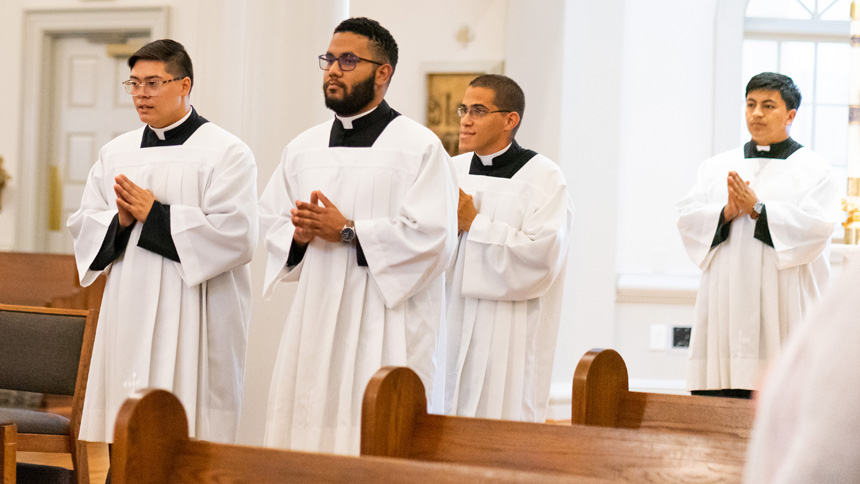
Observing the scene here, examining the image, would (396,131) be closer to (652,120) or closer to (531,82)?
(531,82)

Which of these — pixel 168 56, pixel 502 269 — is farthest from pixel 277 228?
pixel 502 269

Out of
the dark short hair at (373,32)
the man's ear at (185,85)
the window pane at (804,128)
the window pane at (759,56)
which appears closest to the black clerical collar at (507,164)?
the dark short hair at (373,32)

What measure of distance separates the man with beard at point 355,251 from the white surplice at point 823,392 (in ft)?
9.05

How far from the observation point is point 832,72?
8.50 metres

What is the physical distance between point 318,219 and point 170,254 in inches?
30.0

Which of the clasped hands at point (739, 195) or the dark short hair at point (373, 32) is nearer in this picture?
the dark short hair at point (373, 32)

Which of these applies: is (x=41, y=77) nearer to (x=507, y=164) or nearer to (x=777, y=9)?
(x=507, y=164)

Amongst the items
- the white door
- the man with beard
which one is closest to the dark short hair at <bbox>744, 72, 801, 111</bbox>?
the man with beard

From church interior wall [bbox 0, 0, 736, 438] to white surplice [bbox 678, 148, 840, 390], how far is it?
7.41 feet

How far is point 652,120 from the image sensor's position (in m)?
8.31

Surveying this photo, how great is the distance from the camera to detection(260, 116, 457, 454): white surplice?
3443 millimetres

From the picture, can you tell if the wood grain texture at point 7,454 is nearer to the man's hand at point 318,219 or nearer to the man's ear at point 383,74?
the man's hand at point 318,219

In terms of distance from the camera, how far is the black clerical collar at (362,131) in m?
3.64

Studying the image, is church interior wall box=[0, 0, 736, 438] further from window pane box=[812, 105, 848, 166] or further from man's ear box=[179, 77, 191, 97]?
man's ear box=[179, 77, 191, 97]
